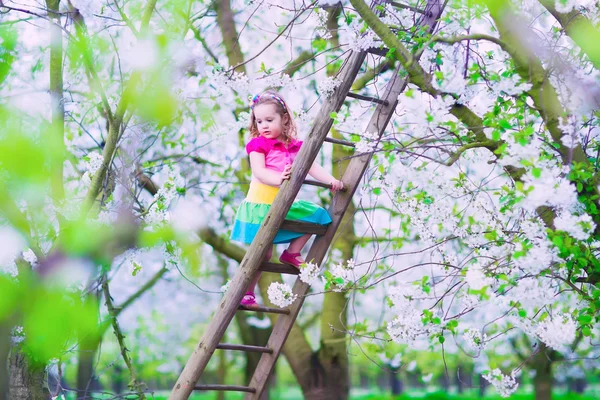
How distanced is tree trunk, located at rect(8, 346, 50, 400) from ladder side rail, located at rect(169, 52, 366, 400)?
133 centimetres

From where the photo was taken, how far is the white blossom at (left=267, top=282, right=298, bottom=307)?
3.41m

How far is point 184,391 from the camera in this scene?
11.2 feet

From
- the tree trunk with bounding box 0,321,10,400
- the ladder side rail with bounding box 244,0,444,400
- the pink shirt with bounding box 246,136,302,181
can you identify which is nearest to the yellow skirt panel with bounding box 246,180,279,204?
the pink shirt with bounding box 246,136,302,181

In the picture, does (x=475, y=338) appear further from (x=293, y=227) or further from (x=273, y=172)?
(x=273, y=172)

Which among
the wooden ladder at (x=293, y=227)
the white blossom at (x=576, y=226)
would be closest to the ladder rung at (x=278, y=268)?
the wooden ladder at (x=293, y=227)

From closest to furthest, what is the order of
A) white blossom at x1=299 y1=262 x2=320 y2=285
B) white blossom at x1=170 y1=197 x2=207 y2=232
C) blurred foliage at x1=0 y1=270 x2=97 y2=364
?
1. blurred foliage at x1=0 y1=270 x2=97 y2=364
2. white blossom at x1=299 y1=262 x2=320 y2=285
3. white blossom at x1=170 y1=197 x2=207 y2=232

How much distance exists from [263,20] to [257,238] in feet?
13.5

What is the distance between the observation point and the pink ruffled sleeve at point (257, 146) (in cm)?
358

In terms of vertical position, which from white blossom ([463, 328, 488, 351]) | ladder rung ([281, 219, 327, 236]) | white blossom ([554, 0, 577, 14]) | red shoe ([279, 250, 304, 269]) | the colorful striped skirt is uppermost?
white blossom ([554, 0, 577, 14])

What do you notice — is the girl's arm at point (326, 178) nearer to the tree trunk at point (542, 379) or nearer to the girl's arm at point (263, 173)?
the girl's arm at point (263, 173)

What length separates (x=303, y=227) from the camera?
3.53 metres

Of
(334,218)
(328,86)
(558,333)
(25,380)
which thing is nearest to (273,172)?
(334,218)

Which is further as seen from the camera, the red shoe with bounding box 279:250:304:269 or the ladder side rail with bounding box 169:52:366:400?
the red shoe with bounding box 279:250:304:269

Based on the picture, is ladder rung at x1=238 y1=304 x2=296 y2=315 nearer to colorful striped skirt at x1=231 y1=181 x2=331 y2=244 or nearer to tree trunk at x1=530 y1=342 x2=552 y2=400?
colorful striped skirt at x1=231 y1=181 x2=331 y2=244
